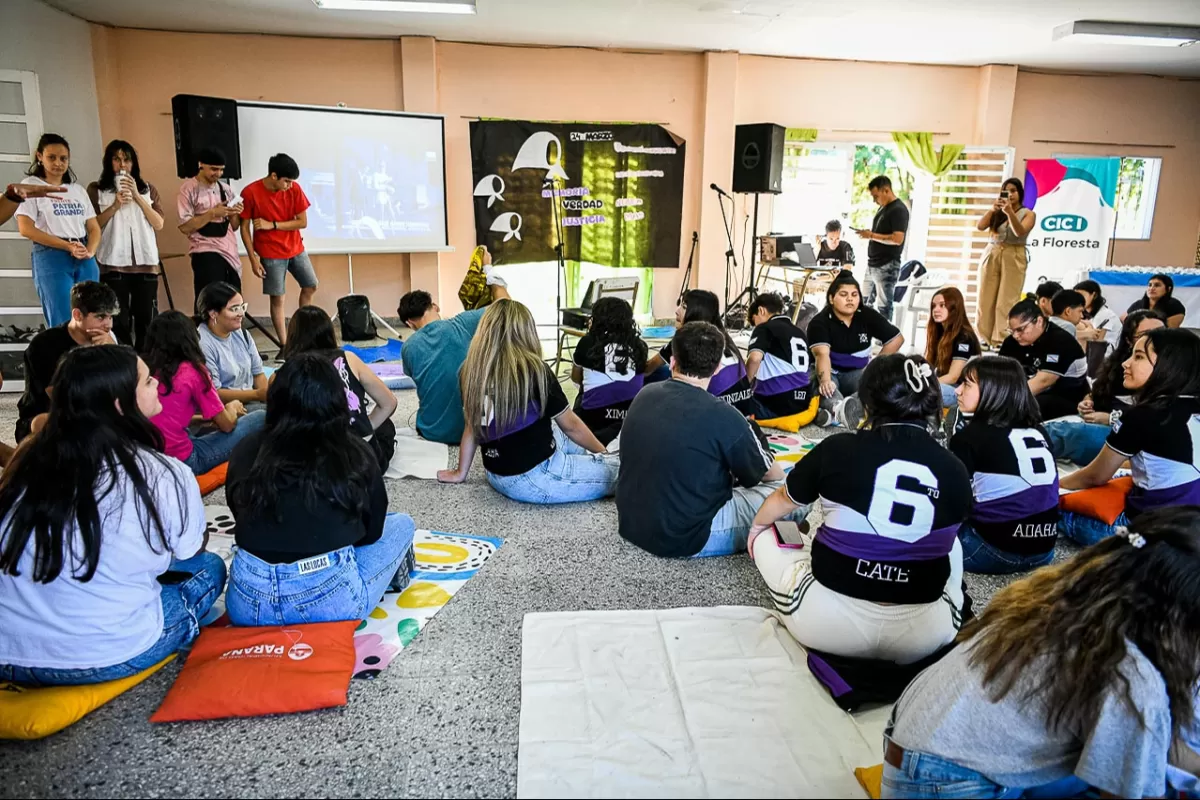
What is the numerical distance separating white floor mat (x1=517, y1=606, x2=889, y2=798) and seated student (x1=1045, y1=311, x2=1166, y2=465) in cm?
223

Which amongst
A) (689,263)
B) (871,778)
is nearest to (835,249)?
(689,263)

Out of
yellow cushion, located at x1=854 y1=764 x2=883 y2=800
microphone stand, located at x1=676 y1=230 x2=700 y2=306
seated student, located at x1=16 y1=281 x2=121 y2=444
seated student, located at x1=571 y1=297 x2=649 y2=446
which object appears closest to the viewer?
yellow cushion, located at x1=854 y1=764 x2=883 y2=800

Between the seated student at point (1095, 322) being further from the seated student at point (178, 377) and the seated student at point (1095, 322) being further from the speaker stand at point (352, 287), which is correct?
the speaker stand at point (352, 287)

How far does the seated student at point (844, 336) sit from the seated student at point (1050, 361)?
2.14 feet

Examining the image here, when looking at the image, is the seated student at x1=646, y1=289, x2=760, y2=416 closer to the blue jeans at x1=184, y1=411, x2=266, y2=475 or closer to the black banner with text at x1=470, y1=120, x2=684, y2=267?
the blue jeans at x1=184, y1=411, x2=266, y2=475

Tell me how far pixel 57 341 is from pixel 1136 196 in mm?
10971

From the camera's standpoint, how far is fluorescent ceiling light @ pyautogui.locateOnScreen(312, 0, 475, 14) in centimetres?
615

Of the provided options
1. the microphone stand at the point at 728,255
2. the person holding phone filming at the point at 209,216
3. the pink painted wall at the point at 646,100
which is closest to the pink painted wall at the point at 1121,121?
the pink painted wall at the point at 646,100

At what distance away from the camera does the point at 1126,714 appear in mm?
1231

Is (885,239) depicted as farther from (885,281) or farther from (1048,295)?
(1048,295)

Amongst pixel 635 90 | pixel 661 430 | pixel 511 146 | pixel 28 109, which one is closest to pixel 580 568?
pixel 661 430

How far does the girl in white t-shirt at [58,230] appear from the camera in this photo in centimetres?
460

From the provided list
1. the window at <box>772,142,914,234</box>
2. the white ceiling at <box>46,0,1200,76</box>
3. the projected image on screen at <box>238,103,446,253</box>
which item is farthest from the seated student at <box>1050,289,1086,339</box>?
the projected image on screen at <box>238,103,446,253</box>

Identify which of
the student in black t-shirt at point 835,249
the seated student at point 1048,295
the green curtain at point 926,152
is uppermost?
the green curtain at point 926,152
